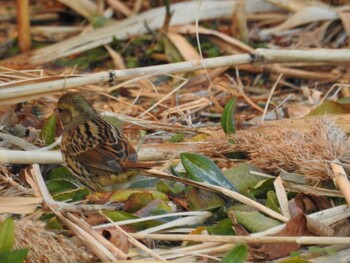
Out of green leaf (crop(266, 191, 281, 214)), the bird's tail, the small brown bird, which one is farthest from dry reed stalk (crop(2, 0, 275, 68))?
green leaf (crop(266, 191, 281, 214))

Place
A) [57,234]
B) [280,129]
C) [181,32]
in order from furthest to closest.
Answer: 1. [181,32]
2. [280,129]
3. [57,234]

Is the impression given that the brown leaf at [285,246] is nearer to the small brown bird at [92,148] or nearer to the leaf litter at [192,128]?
the leaf litter at [192,128]

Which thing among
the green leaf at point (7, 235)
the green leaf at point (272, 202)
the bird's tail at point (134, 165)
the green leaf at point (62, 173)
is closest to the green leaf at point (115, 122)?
the green leaf at point (62, 173)

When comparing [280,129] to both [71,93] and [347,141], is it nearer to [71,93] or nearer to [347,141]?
[347,141]

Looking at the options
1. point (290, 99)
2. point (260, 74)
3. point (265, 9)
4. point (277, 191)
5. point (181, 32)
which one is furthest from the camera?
point (265, 9)

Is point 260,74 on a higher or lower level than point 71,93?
lower

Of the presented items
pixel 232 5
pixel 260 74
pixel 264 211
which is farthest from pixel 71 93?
pixel 232 5
